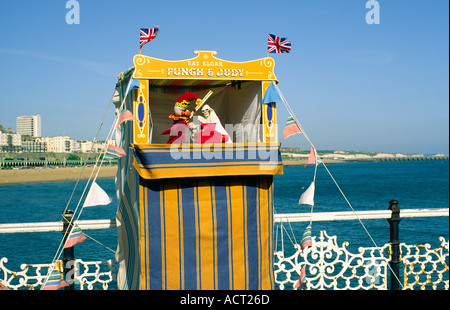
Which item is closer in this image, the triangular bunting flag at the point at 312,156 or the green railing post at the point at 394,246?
the triangular bunting flag at the point at 312,156

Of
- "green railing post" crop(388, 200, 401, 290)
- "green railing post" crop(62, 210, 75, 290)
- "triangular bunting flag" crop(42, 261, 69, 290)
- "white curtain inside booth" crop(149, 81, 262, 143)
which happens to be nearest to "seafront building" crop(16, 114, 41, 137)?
"white curtain inside booth" crop(149, 81, 262, 143)

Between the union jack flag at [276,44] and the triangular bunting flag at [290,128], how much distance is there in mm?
734

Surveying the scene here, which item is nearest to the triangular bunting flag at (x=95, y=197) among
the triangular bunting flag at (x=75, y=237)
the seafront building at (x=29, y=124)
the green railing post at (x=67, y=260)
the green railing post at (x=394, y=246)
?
the triangular bunting flag at (x=75, y=237)

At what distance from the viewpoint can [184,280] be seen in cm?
421

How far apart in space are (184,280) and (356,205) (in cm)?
4607

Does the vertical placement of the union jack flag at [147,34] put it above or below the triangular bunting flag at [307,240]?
above

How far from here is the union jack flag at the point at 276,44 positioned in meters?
4.43

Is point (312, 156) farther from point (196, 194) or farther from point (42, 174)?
point (42, 174)

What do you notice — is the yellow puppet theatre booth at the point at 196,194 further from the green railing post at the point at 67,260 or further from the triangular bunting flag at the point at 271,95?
the green railing post at the point at 67,260

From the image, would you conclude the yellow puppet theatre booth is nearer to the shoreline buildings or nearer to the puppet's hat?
the puppet's hat

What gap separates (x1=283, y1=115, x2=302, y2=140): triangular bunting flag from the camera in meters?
4.55
